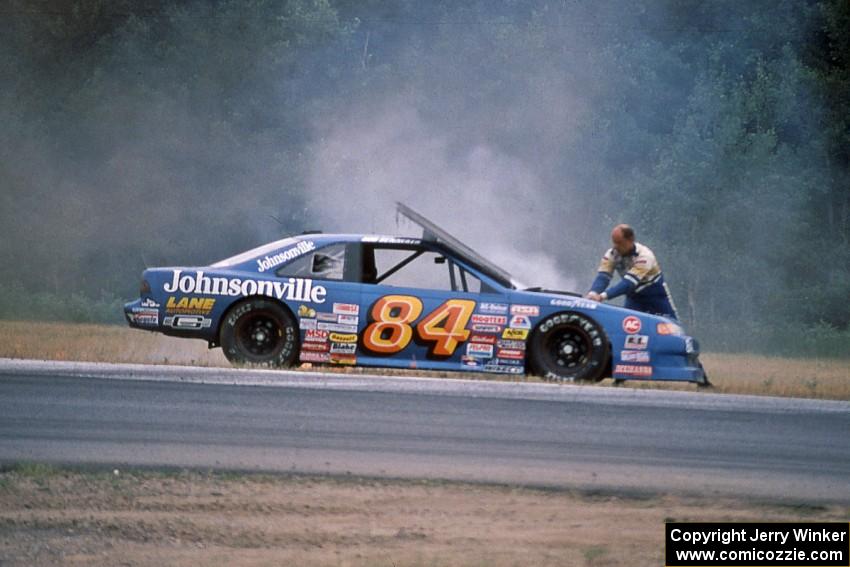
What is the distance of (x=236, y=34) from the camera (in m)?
34.7

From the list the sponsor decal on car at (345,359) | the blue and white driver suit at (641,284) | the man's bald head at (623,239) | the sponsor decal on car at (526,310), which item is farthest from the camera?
the man's bald head at (623,239)

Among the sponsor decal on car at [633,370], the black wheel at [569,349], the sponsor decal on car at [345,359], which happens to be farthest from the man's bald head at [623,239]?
the sponsor decal on car at [345,359]

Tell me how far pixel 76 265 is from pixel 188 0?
6910mm

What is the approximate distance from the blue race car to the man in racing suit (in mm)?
636

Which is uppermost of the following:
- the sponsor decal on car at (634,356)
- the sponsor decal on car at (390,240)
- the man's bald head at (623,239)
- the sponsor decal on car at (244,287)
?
the man's bald head at (623,239)

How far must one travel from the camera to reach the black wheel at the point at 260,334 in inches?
491

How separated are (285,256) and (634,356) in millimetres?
3083

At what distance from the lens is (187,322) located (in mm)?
12570

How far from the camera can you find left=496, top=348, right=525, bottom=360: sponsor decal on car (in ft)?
40.5

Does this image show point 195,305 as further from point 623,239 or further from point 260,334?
point 623,239

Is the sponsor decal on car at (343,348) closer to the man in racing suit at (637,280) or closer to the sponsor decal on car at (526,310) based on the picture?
the sponsor decal on car at (526,310)

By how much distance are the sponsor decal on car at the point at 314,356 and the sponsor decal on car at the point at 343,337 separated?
5.9 inches

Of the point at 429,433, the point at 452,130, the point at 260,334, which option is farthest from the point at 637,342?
the point at 452,130

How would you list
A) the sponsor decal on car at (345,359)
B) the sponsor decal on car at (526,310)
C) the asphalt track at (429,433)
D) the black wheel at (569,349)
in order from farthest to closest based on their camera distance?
the sponsor decal on car at (345,359), the sponsor decal on car at (526,310), the black wheel at (569,349), the asphalt track at (429,433)
